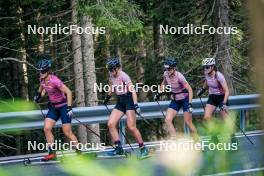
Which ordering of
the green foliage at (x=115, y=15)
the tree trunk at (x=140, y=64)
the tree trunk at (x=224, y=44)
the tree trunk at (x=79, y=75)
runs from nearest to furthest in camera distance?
1. the green foliage at (x=115, y=15)
2. the tree trunk at (x=224, y=44)
3. the tree trunk at (x=79, y=75)
4. the tree trunk at (x=140, y=64)

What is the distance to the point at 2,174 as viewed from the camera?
66.5 inches

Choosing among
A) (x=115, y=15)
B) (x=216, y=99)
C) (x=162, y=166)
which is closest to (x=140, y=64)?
(x=115, y=15)

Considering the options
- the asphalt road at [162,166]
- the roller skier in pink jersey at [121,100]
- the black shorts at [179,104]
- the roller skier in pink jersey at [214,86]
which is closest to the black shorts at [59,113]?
the roller skier in pink jersey at [121,100]

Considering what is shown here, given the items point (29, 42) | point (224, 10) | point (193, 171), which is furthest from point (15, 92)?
point (193, 171)

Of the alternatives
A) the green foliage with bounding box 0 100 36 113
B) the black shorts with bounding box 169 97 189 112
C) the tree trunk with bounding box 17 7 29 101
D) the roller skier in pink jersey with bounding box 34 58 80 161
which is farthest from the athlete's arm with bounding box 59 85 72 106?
the tree trunk with bounding box 17 7 29 101

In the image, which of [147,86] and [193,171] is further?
[147,86]

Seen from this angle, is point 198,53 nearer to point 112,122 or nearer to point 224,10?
point 224,10

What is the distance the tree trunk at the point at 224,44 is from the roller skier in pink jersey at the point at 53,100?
6906 millimetres

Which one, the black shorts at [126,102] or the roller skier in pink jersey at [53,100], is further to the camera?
the black shorts at [126,102]

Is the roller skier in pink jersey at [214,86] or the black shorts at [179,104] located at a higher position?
the roller skier in pink jersey at [214,86]

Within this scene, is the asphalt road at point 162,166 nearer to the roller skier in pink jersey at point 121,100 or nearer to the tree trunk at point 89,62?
the roller skier in pink jersey at point 121,100

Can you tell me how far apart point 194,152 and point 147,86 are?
17.5 meters

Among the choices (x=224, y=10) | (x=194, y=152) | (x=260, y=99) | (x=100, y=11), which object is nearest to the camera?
(x=260, y=99)

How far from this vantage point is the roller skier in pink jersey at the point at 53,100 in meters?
10.2
